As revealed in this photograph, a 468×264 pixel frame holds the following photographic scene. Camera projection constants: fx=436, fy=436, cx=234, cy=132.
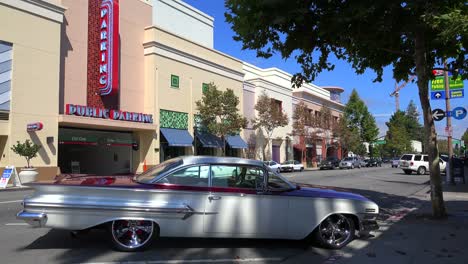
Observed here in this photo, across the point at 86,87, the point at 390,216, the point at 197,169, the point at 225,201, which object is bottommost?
the point at 390,216

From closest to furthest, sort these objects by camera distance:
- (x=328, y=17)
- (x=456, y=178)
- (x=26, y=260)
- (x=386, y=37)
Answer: (x=26, y=260) < (x=328, y=17) < (x=386, y=37) < (x=456, y=178)

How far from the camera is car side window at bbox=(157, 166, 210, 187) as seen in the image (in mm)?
6758

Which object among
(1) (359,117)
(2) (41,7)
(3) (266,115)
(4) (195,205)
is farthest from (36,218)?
(1) (359,117)

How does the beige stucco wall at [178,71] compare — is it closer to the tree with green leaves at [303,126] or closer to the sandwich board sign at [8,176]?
the sandwich board sign at [8,176]

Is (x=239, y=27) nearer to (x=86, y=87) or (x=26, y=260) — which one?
(x=26, y=260)

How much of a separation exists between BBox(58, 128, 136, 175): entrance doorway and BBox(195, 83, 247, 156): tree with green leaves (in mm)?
6845

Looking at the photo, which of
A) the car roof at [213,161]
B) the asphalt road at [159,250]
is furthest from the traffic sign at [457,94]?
the car roof at [213,161]

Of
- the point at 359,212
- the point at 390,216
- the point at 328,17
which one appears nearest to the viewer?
the point at 359,212

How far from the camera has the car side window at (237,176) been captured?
6.90 metres

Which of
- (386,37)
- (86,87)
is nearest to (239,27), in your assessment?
(386,37)

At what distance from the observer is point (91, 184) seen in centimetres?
655

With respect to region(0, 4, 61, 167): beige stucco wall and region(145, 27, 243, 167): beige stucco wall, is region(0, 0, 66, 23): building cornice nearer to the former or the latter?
region(0, 4, 61, 167): beige stucco wall

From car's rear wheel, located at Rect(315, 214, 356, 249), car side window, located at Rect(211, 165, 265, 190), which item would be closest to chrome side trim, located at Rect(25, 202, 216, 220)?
car side window, located at Rect(211, 165, 265, 190)

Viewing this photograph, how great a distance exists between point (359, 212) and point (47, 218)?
16.3ft
